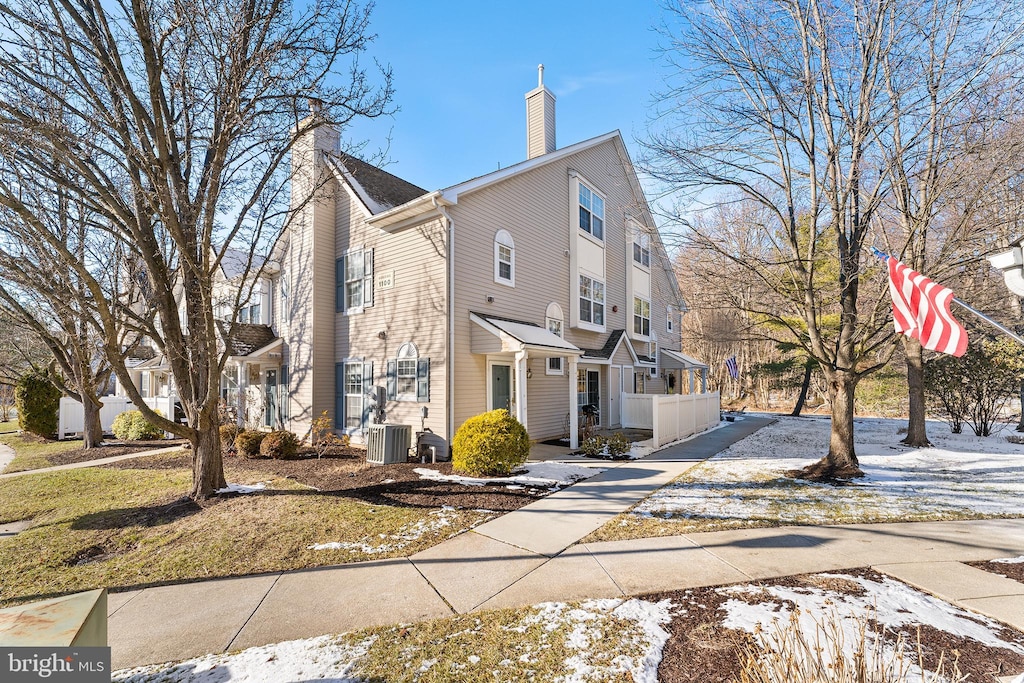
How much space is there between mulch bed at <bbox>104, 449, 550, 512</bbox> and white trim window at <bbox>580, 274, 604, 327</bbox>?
761 cm

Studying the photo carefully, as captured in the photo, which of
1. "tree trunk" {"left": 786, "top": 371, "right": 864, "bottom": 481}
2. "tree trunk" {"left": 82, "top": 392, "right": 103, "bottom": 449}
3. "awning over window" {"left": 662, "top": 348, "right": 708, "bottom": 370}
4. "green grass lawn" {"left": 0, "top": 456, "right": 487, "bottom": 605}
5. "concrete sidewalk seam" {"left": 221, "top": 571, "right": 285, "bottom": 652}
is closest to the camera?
"concrete sidewalk seam" {"left": 221, "top": 571, "right": 285, "bottom": 652}

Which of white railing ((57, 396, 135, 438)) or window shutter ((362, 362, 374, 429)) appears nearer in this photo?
window shutter ((362, 362, 374, 429))

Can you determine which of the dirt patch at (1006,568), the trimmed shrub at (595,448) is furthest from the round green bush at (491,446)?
the dirt patch at (1006,568)

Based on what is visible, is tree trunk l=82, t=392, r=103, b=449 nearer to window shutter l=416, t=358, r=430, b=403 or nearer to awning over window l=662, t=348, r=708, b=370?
window shutter l=416, t=358, r=430, b=403

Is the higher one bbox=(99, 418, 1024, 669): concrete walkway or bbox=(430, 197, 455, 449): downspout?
bbox=(430, 197, 455, 449): downspout

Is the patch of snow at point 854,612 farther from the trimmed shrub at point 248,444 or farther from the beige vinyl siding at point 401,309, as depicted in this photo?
the trimmed shrub at point 248,444

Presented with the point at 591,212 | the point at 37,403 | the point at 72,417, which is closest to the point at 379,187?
the point at 591,212

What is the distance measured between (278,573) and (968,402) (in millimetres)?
18914

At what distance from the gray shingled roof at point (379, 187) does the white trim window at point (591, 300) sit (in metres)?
6.41

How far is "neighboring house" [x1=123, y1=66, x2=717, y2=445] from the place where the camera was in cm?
1055

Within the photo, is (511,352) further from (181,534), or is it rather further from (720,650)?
(720,650)

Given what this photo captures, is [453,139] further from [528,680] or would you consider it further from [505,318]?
[528,680]

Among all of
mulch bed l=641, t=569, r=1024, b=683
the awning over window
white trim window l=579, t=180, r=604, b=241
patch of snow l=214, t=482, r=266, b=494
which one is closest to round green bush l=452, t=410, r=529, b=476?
patch of snow l=214, t=482, r=266, b=494

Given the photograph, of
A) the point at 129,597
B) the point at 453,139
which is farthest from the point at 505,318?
the point at 129,597
